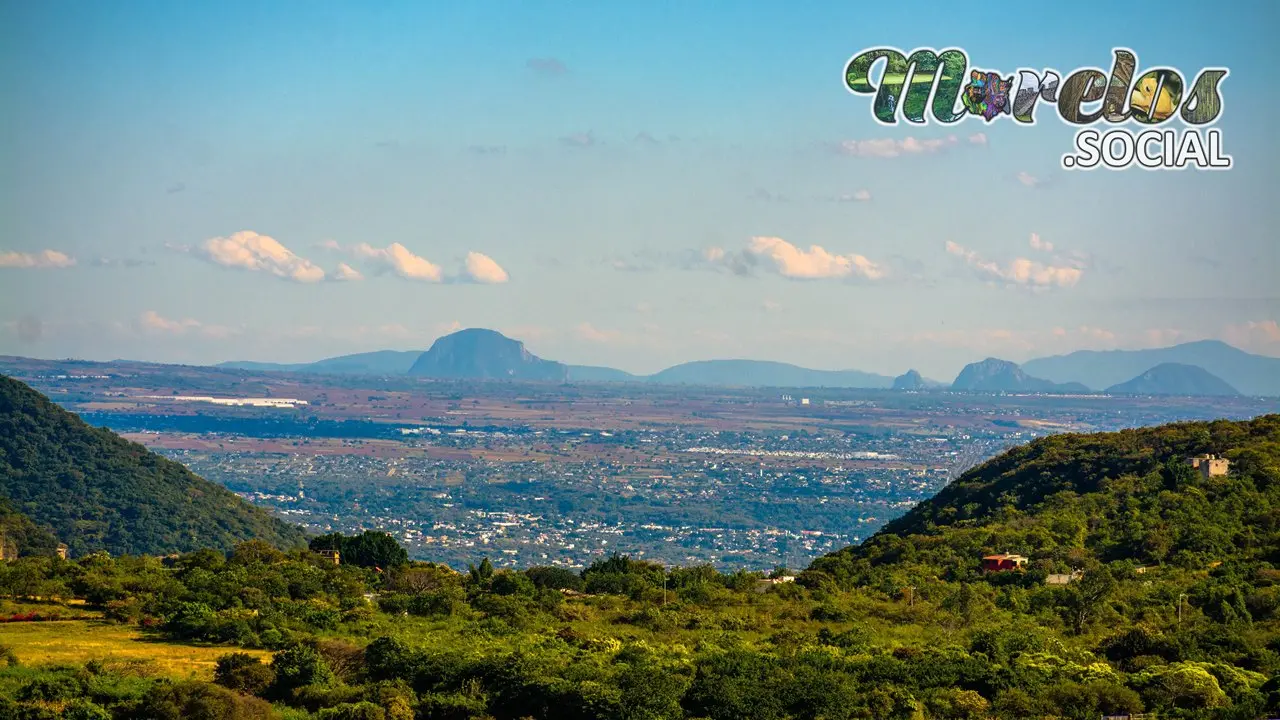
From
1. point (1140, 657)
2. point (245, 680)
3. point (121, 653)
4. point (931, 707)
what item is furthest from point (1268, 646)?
point (121, 653)

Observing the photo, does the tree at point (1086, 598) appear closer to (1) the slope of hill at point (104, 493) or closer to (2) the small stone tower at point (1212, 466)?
(2) the small stone tower at point (1212, 466)

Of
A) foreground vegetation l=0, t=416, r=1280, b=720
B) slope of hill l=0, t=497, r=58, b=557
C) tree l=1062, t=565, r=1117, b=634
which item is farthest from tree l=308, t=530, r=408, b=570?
tree l=1062, t=565, r=1117, b=634

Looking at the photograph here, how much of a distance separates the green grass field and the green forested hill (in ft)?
70.1

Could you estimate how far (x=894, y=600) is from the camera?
141 ft

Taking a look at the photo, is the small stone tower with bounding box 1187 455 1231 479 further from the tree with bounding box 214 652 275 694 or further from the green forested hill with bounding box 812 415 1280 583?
the tree with bounding box 214 652 275 694

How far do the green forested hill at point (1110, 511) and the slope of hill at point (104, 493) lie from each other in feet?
126

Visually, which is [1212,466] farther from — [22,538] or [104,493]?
[104,493]

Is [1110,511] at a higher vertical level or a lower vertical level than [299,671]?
higher

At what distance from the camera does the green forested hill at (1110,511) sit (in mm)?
46375

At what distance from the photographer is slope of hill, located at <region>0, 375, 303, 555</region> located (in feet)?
263

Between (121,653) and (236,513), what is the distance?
2156 inches

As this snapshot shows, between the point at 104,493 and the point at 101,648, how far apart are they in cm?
5611

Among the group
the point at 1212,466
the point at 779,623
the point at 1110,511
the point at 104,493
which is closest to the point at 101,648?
the point at 779,623

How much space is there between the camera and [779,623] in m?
39.2
